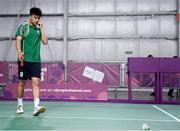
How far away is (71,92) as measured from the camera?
33.2 ft

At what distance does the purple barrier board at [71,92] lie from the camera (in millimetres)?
10055

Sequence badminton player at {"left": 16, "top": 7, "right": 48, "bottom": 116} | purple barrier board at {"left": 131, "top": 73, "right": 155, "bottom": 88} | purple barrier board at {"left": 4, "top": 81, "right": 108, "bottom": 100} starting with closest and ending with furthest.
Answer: badminton player at {"left": 16, "top": 7, "right": 48, "bottom": 116}, purple barrier board at {"left": 4, "top": 81, "right": 108, "bottom": 100}, purple barrier board at {"left": 131, "top": 73, "right": 155, "bottom": 88}

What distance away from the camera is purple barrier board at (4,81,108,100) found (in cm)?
1005

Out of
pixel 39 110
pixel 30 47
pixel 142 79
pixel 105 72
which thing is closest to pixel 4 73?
pixel 105 72

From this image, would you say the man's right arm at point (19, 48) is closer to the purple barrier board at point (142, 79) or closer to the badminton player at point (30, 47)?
the badminton player at point (30, 47)

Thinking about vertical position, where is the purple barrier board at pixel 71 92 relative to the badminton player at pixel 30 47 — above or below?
below

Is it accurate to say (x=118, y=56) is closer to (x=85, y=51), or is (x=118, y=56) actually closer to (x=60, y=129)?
(x=85, y=51)

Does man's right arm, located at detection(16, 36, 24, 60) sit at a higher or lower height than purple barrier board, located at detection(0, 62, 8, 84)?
higher

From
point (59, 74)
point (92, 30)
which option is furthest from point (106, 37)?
point (59, 74)

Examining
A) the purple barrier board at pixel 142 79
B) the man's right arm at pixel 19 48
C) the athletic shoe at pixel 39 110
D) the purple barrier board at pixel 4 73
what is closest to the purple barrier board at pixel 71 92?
the purple barrier board at pixel 142 79

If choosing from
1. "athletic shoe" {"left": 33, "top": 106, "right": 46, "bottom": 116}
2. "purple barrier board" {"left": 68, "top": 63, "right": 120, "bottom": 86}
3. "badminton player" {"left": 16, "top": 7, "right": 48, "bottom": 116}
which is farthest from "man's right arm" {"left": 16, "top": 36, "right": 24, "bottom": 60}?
"purple barrier board" {"left": 68, "top": 63, "right": 120, "bottom": 86}

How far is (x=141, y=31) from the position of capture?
16.6 m

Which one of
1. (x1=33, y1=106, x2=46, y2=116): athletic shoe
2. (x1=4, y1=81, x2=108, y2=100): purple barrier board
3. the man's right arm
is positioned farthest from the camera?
(x1=4, y1=81, x2=108, y2=100): purple barrier board

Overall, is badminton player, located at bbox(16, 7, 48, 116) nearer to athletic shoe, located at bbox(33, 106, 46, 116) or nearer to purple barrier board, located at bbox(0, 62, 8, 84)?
athletic shoe, located at bbox(33, 106, 46, 116)
